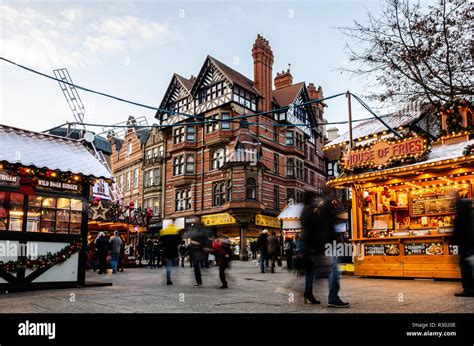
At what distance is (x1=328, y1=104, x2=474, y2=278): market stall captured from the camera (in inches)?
514

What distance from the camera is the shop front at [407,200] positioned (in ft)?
42.8

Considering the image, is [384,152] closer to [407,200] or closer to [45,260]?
[407,200]

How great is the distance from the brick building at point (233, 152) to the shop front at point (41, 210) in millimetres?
24150

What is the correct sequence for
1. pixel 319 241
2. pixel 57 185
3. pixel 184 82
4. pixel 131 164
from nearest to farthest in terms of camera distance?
1. pixel 319 241
2. pixel 57 185
3. pixel 184 82
4. pixel 131 164

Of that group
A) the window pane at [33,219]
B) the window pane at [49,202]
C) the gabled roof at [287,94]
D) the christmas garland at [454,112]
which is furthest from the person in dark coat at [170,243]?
the gabled roof at [287,94]

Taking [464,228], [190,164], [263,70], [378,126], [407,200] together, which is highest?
[263,70]

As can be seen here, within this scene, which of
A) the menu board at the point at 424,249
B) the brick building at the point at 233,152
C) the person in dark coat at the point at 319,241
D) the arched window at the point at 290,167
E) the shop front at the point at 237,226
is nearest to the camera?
the person in dark coat at the point at 319,241

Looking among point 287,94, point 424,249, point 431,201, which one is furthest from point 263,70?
point 424,249

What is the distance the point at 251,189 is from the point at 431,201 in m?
22.6

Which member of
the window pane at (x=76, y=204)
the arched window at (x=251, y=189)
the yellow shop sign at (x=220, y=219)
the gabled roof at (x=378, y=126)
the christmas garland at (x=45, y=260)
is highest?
the gabled roof at (x=378, y=126)

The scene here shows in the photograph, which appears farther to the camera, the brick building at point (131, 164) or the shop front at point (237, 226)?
the brick building at point (131, 164)

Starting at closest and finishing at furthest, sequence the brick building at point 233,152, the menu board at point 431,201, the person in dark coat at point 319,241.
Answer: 1. the person in dark coat at point 319,241
2. the menu board at point 431,201
3. the brick building at point 233,152

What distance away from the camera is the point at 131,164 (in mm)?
50656

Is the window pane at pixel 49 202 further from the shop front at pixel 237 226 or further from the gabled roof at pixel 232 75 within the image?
the gabled roof at pixel 232 75
